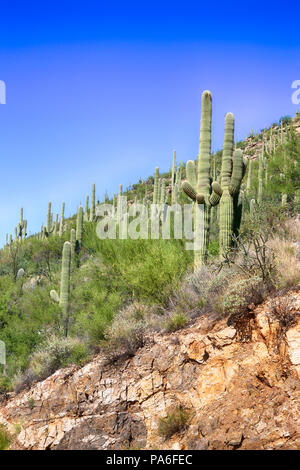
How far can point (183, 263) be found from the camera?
1263 cm

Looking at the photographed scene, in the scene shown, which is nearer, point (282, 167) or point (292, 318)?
point (292, 318)

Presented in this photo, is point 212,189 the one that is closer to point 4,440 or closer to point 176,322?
point 176,322

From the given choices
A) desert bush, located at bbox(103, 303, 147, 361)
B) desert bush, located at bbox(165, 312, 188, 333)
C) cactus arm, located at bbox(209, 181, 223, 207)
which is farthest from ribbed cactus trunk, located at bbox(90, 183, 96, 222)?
desert bush, located at bbox(165, 312, 188, 333)

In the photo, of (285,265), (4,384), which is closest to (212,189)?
(285,265)

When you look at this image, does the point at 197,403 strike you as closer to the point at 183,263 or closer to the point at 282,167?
the point at 183,263

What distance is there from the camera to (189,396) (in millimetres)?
7969

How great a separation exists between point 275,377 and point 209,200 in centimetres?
701

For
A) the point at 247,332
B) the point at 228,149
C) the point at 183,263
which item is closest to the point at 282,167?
the point at 228,149

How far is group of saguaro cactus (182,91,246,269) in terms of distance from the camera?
1232 cm

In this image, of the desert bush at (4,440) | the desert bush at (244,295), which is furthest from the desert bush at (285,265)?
the desert bush at (4,440)

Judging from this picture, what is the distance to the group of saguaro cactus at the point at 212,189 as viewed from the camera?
12.3 meters

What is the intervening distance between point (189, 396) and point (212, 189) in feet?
22.3

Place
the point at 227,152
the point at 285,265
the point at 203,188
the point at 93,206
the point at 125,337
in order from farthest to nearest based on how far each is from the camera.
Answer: the point at 93,206 < the point at 203,188 < the point at 227,152 < the point at 125,337 < the point at 285,265

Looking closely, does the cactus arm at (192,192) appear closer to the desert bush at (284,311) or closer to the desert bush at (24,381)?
the desert bush at (284,311)
